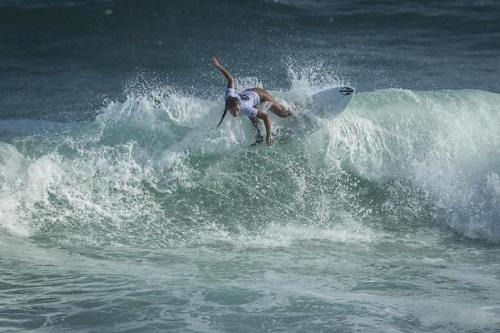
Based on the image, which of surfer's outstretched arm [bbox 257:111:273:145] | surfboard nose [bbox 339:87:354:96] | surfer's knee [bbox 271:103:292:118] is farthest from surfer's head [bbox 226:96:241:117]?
surfboard nose [bbox 339:87:354:96]

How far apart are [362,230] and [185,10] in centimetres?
1288

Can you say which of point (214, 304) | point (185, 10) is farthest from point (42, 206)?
point (185, 10)

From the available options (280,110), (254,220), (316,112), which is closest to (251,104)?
(280,110)

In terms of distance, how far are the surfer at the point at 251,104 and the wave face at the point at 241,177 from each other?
389 millimetres

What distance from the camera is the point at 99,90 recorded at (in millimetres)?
17203

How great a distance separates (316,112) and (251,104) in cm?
132

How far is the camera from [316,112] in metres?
11.5

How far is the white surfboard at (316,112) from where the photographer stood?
11.4 m

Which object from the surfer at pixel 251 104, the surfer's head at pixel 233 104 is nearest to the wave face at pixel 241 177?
the surfer at pixel 251 104

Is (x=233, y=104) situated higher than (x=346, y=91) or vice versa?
(x=346, y=91)

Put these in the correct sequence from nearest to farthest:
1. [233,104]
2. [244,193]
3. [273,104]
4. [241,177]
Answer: [233,104], [273,104], [244,193], [241,177]

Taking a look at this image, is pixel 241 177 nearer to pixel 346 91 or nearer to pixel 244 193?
pixel 244 193

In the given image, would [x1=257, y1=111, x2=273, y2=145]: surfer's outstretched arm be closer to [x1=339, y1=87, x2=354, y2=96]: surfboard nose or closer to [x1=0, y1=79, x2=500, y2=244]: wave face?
[x1=0, y1=79, x2=500, y2=244]: wave face

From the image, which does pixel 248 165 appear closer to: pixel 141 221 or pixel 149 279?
pixel 141 221
